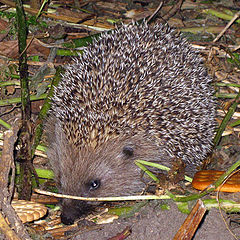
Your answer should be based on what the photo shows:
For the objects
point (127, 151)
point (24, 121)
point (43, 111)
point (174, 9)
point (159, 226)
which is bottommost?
point (159, 226)

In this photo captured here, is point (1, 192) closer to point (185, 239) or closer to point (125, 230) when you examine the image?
point (125, 230)

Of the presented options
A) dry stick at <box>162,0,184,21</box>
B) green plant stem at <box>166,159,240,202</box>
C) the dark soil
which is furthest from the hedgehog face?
dry stick at <box>162,0,184,21</box>

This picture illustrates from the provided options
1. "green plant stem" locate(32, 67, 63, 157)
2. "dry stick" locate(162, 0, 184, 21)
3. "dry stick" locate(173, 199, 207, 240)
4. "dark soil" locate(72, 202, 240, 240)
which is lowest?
"dark soil" locate(72, 202, 240, 240)

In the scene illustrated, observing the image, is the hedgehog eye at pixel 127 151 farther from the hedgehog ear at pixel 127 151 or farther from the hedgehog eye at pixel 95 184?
the hedgehog eye at pixel 95 184

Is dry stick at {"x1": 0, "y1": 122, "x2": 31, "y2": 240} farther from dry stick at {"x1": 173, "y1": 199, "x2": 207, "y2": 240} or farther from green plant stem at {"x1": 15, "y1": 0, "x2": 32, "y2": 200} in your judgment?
dry stick at {"x1": 173, "y1": 199, "x2": 207, "y2": 240}

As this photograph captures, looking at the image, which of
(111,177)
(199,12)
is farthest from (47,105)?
(199,12)

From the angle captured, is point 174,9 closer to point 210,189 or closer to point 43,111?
point 43,111

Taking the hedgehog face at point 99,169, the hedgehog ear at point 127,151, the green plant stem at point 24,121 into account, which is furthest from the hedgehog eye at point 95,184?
the green plant stem at point 24,121

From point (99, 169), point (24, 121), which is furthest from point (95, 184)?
point (24, 121)
